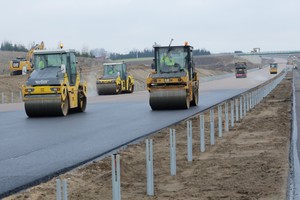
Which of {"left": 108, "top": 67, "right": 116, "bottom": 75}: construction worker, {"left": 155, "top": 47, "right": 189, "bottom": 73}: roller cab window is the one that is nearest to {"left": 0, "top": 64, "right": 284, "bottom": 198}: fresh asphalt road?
{"left": 155, "top": 47, "right": 189, "bottom": 73}: roller cab window

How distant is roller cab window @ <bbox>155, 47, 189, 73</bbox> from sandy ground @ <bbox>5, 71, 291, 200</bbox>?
11.2 metres

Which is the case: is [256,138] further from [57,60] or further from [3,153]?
[57,60]

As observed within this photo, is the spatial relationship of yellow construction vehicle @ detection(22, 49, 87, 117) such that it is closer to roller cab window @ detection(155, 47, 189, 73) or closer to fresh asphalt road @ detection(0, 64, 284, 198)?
fresh asphalt road @ detection(0, 64, 284, 198)

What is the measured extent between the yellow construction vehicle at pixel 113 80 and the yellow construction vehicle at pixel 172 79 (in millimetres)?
18866

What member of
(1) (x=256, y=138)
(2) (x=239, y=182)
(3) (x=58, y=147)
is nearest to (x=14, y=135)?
(3) (x=58, y=147)

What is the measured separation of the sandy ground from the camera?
8195mm

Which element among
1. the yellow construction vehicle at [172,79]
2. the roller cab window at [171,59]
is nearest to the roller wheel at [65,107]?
the yellow construction vehicle at [172,79]

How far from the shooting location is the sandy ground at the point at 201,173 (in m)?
8.20

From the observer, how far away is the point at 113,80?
45094 mm

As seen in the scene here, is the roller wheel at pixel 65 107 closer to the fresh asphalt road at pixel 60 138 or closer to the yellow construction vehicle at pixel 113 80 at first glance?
the fresh asphalt road at pixel 60 138

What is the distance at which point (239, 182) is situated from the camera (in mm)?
8820

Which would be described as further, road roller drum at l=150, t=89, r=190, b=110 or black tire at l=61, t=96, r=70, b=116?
road roller drum at l=150, t=89, r=190, b=110

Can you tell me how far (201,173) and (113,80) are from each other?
3564cm

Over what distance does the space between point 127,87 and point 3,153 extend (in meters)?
35.7
